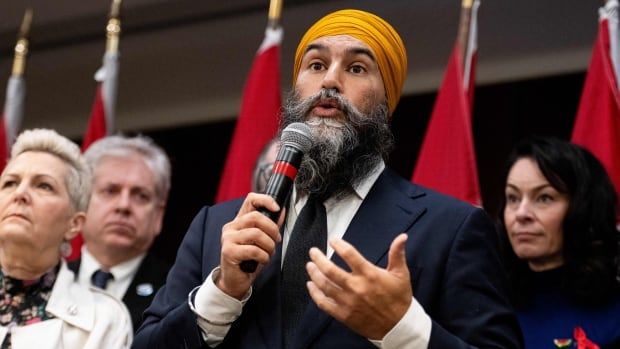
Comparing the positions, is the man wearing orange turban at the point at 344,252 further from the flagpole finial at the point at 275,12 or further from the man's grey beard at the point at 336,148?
the flagpole finial at the point at 275,12

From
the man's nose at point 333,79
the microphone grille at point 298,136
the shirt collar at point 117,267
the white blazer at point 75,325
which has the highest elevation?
the shirt collar at point 117,267

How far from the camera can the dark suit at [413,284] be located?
202cm

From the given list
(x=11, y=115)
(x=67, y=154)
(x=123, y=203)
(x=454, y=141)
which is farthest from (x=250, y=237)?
(x=11, y=115)

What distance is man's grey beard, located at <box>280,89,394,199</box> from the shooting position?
222cm

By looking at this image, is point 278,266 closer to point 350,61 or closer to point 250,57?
point 350,61

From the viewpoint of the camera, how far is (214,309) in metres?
2.02

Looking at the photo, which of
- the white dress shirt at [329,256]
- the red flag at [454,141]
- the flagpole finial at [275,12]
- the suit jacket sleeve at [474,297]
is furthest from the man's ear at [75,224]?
the flagpole finial at [275,12]

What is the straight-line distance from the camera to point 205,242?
2.25 m

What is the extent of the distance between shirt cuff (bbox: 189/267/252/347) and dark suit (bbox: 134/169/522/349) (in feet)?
0.07

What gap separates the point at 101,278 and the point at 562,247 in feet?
5.19

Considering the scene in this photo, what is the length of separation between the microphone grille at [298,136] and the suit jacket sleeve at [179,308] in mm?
327

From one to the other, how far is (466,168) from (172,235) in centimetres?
243

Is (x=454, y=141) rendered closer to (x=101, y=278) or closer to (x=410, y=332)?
(x=101, y=278)

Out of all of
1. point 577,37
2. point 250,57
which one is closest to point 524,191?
point 577,37
